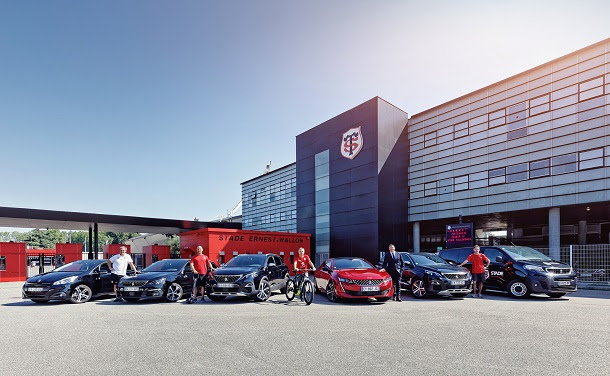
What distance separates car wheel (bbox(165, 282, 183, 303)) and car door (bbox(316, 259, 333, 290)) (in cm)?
442

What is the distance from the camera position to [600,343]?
547cm

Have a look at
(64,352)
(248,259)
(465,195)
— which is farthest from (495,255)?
(465,195)

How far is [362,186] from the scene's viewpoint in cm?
3000

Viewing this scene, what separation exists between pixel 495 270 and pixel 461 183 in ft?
57.5

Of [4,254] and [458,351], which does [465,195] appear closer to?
[458,351]

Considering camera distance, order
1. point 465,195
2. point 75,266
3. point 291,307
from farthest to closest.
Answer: point 465,195, point 75,266, point 291,307

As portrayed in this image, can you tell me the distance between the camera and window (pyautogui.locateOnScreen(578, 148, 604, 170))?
21.7 metres

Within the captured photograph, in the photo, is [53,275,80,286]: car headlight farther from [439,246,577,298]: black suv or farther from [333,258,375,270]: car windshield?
[439,246,577,298]: black suv

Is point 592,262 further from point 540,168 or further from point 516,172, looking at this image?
point 516,172

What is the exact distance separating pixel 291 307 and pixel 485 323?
4696 millimetres

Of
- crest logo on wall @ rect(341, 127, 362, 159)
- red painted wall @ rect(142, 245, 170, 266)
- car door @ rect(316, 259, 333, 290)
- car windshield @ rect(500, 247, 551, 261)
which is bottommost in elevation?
red painted wall @ rect(142, 245, 170, 266)

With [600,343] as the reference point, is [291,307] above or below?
below

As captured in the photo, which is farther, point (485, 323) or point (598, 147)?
point (598, 147)

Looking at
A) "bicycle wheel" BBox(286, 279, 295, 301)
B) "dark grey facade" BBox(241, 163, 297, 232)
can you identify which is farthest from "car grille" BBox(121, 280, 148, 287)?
"dark grey facade" BBox(241, 163, 297, 232)
